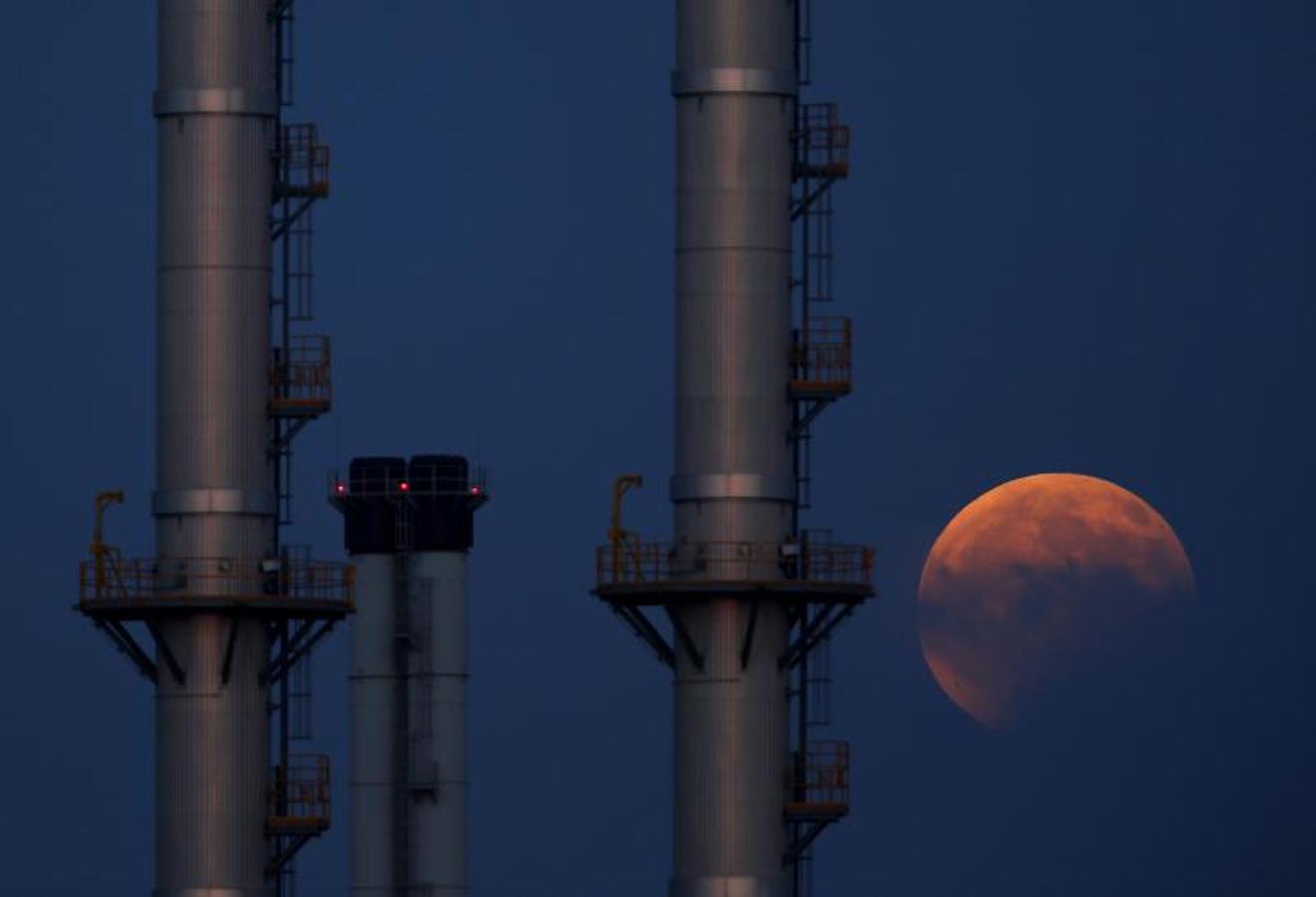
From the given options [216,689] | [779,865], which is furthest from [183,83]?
[779,865]

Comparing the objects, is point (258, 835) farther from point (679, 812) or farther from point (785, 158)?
point (785, 158)

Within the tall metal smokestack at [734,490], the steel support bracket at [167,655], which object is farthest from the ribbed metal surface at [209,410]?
the tall metal smokestack at [734,490]

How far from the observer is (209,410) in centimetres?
13212

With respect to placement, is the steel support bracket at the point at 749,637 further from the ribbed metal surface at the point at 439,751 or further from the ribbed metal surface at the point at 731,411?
the ribbed metal surface at the point at 439,751

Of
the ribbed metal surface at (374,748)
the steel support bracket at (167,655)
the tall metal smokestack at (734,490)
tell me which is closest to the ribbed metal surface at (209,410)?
the steel support bracket at (167,655)

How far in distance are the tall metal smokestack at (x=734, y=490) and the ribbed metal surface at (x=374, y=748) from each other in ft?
97.2

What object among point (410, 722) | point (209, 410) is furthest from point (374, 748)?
point (209, 410)

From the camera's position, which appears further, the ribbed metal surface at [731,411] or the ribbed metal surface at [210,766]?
the ribbed metal surface at [210,766]

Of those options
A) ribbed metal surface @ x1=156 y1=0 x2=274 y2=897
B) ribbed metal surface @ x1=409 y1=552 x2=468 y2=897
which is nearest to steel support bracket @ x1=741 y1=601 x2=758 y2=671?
ribbed metal surface @ x1=156 y1=0 x2=274 y2=897

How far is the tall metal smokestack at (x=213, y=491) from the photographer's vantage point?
433ft

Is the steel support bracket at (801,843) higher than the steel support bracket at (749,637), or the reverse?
the steel support bracket at (749,637)

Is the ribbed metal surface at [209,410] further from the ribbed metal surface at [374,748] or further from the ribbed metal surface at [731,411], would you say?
the ribbed metal surface at [374,748]

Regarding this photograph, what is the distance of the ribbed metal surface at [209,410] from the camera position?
433ft

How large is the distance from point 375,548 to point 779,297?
3478 cm
